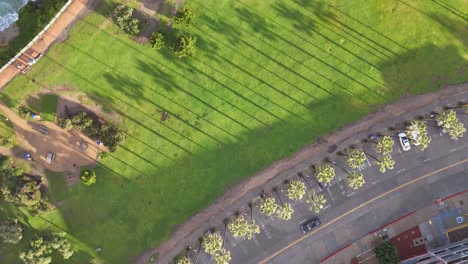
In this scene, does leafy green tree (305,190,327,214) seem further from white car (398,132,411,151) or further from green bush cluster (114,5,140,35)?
green bush cluster (114,5,140,35)

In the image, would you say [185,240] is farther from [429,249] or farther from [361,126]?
[429,249]

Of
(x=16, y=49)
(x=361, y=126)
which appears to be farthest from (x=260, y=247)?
(x=16, y=49)

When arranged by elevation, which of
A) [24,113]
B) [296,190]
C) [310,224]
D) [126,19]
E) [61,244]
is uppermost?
[126,19]

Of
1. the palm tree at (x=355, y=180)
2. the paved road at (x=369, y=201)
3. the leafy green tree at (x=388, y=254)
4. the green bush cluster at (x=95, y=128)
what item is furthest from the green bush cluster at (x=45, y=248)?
the leafy green tree at (x=388, y=254)

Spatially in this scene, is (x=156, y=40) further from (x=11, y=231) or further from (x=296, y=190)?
(x=11, y=231)

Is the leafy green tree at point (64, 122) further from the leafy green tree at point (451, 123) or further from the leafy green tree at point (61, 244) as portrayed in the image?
the leafy green tree at point (451, 123)

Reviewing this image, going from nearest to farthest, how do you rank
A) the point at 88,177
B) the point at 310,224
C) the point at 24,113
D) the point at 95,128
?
1. the point at 95,128
2. the point at 88,177
3. the point at 24,113
4. the point at 310,224

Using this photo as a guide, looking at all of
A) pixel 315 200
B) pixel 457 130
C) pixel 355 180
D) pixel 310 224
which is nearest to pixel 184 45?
pixel 315 200
